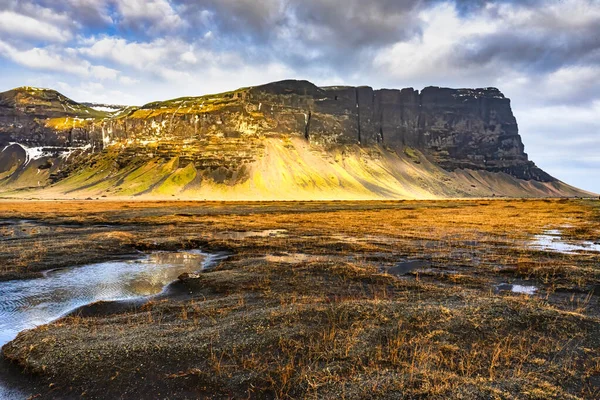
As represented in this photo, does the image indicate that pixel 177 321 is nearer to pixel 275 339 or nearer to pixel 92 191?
pixel 275 339

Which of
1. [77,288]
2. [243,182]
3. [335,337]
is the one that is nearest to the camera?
[335,337]

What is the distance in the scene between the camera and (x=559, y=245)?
35.4 m

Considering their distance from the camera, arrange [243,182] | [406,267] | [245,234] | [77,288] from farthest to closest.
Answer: [243,182] → [245,234] → [406,267] → [77,288]

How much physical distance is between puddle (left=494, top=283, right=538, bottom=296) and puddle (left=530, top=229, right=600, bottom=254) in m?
14.1

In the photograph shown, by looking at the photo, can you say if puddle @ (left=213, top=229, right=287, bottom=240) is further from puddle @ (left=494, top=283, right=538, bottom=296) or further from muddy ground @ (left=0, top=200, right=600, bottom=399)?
puddle @ (left=494, top=283, right=538, bottom=296)

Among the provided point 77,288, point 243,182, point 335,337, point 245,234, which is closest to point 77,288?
point 77,288

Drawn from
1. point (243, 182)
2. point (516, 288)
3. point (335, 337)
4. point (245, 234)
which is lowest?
point (245, 234)

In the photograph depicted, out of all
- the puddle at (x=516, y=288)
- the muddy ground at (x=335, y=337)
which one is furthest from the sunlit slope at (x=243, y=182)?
the puddle at (x=516, y=288)

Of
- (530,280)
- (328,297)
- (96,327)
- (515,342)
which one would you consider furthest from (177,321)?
(530,280)

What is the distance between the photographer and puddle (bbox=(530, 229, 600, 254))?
107 feet

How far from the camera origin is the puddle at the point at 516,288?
19.5m

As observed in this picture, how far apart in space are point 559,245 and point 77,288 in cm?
4010

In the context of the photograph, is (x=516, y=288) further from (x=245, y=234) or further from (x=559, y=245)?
(x=245, y=234)

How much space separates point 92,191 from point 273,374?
188m
